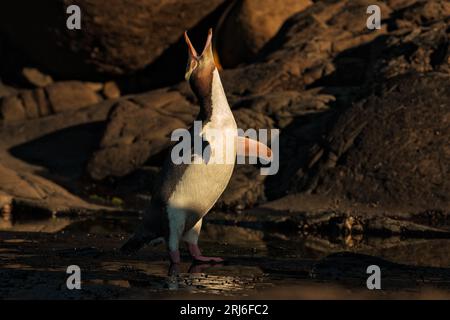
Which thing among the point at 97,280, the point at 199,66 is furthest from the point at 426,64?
the point at 97,280

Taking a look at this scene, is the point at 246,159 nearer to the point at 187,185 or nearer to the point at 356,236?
the point at 356,236

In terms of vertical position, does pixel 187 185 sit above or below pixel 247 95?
below

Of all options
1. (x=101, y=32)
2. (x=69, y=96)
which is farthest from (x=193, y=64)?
(x=69, y=96)

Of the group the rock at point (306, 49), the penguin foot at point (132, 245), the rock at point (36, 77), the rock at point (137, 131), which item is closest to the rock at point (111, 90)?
the rock at point (36, 77)

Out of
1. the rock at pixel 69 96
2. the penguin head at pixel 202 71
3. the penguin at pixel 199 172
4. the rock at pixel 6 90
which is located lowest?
the penguin at pixel 199 172

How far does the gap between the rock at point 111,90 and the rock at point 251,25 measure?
3.67 metres

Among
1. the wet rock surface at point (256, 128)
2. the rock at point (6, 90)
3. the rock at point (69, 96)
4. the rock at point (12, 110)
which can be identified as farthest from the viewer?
the rock at point (6, 90)

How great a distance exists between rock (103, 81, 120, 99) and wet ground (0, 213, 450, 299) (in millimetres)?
11621

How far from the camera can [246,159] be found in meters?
16.2

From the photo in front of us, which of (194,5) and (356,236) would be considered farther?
(194,5)

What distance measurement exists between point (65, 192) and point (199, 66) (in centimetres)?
705

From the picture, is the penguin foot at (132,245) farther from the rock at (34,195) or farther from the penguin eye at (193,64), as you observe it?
the rock at (34,195)

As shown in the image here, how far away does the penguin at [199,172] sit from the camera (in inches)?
340

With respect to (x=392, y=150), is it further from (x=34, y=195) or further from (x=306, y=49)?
(x=34, y=195)
